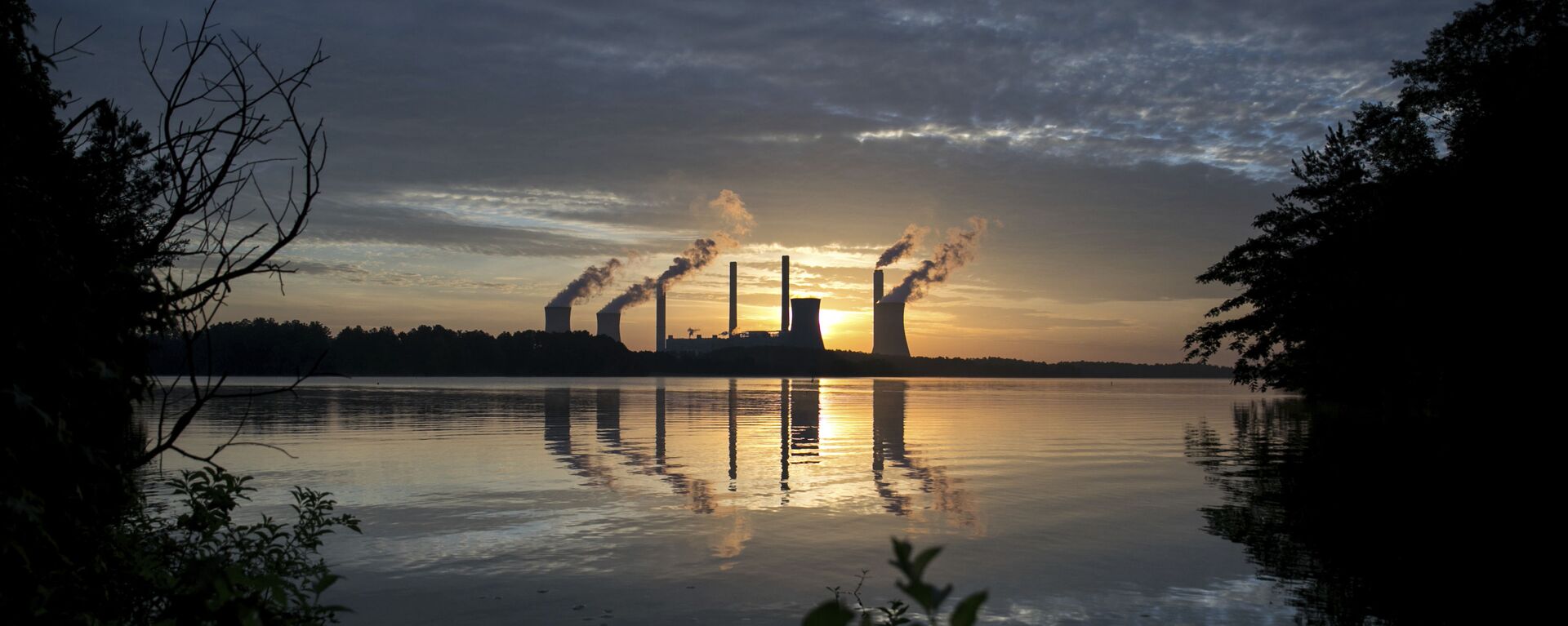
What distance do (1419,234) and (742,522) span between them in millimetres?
26933

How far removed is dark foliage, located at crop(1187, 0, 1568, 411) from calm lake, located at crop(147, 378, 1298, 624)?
8606mm

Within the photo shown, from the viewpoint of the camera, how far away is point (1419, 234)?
33.7 m

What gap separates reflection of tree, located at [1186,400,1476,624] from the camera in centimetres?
1248

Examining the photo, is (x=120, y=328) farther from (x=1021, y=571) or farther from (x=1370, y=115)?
(x=1370, y=115)

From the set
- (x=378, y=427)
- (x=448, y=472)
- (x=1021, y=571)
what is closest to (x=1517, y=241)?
(x=1021, y=571)

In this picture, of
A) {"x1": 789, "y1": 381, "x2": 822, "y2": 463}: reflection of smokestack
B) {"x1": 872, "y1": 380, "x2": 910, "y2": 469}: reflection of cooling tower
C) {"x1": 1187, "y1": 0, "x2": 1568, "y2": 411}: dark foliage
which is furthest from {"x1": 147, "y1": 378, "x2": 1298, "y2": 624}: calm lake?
{"x1": 1187, "y1": 0, "x2": 1568, "y2": 411}: dark foliage

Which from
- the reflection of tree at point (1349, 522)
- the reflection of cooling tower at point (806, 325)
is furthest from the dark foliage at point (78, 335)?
the reflection of cooling tower at point (806, 325)

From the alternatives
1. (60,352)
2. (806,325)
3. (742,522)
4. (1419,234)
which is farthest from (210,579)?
(806,325)

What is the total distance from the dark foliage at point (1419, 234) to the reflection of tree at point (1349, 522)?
498 cm

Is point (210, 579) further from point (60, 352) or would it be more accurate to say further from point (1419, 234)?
point (1419, 234)

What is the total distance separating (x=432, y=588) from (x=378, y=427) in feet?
98.0

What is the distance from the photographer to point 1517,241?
89.8 feet

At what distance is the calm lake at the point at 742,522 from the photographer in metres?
12.4

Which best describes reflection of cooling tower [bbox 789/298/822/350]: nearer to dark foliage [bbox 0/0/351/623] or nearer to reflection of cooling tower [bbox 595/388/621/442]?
reflection of cooling tower [bbox 595/388/621/442]
